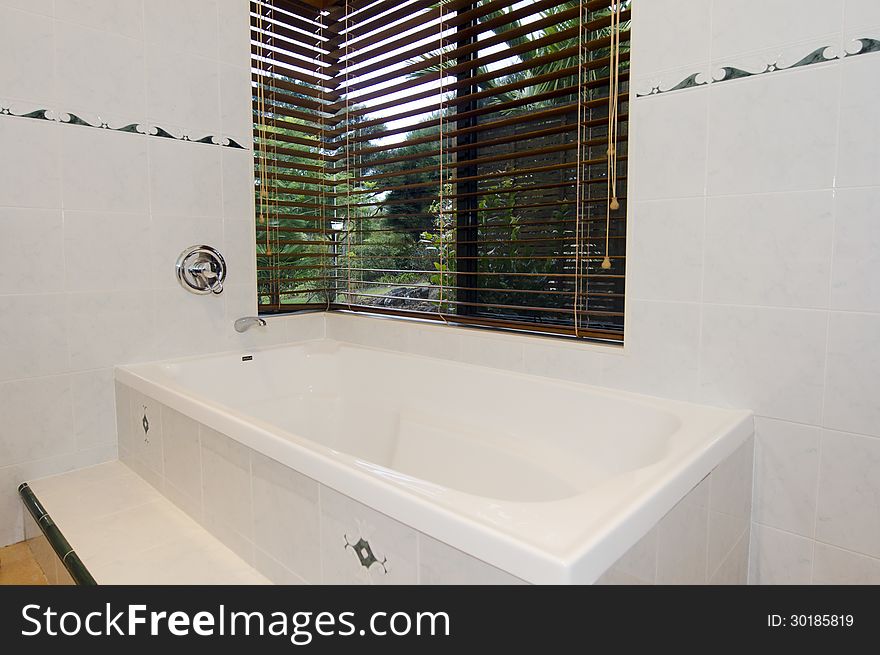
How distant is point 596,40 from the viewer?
1.90 m

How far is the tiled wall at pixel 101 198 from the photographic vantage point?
201 centimetres

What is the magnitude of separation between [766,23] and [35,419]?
260cm

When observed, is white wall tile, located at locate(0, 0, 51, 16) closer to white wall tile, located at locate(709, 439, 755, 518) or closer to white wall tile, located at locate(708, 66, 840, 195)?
white wall tile, located at locate(708, 66, 840, 195)

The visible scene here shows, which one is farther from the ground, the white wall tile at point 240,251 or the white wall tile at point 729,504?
the white wall tile at point 240,251

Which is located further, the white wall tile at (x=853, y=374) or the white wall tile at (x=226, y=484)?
the white wall tile at (x=226, y=484)

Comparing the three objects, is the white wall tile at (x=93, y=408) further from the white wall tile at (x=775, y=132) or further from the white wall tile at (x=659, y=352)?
the white wall tile at (x=775, y=132)

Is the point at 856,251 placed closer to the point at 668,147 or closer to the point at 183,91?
the point at 668,147

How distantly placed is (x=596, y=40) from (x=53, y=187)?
1.94 metres

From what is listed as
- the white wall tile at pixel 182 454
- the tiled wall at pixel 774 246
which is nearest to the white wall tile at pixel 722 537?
the tiled wall at pixel 774 246

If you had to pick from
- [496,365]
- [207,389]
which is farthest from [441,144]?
[207,389]

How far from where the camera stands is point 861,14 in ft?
4.40

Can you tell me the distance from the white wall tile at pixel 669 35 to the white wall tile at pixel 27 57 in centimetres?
195

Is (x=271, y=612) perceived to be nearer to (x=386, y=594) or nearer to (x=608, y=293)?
(x=386, y=594)

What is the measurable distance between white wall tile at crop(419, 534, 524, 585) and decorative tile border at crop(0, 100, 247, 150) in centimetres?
199
